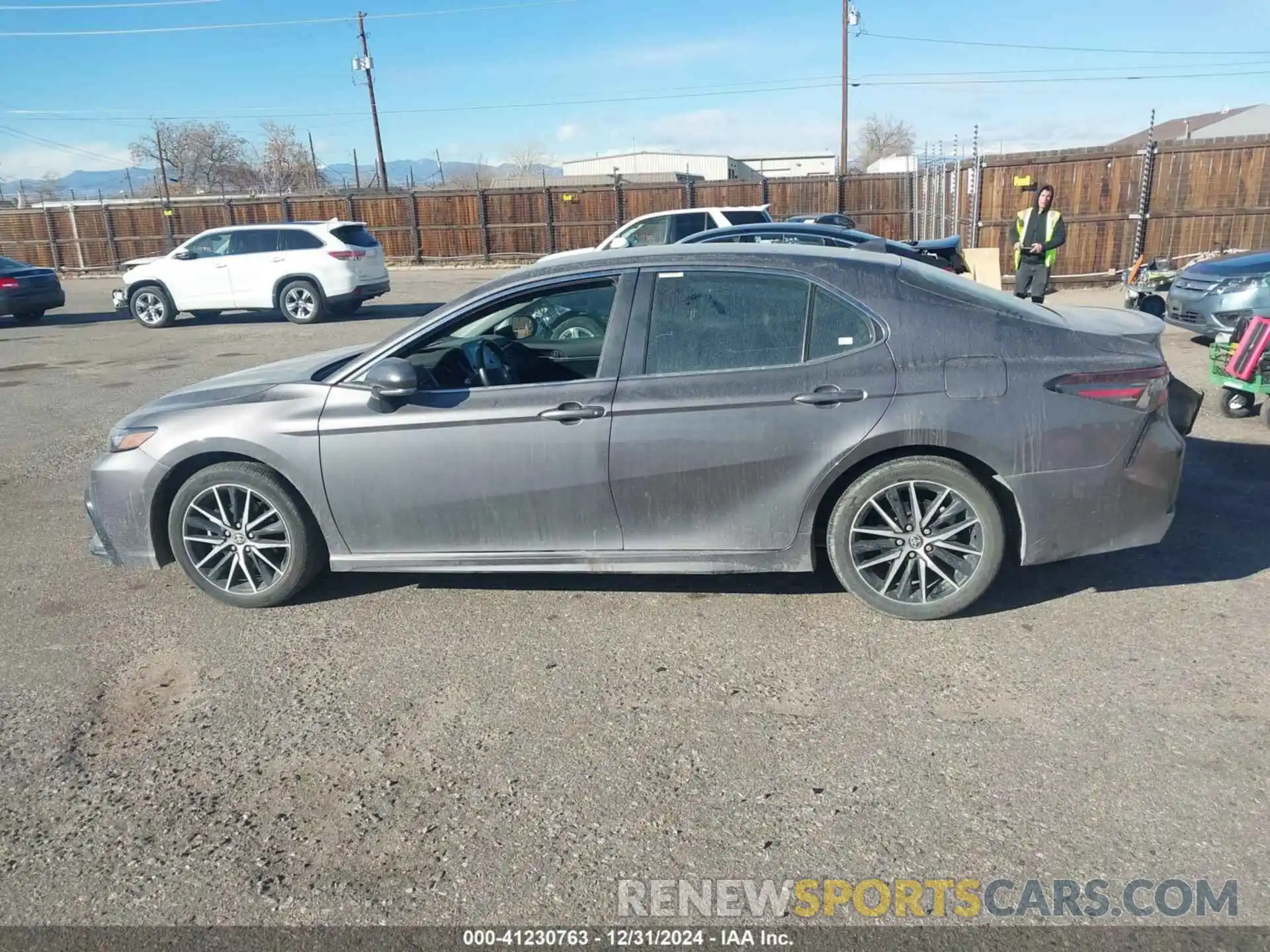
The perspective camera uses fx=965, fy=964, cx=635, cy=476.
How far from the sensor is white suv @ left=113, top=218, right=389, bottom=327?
671 inches

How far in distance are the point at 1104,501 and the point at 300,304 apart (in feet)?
51.7

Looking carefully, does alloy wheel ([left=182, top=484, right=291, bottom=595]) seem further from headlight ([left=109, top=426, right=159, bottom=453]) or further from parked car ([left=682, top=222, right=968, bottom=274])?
parked car ([left=682, top=222, right=968, bottom=274])

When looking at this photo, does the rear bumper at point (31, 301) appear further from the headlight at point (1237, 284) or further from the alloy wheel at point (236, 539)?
the headlight at point (1237, 284)

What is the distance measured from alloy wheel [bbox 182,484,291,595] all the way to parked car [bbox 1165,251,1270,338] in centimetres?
952

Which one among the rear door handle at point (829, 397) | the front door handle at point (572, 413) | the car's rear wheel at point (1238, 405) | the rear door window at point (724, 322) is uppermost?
the rear door window at point (724, 322)

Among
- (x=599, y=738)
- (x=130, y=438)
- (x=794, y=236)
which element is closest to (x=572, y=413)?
(x=599, y=738)

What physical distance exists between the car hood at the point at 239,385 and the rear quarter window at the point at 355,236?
12.9 metres

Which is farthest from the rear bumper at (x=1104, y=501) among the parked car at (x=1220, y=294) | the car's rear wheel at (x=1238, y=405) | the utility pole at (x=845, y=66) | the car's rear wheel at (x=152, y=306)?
the utility pole at (x=845, y=66)

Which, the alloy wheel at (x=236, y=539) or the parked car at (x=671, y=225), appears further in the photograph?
the parked car at (x=671, y=225)

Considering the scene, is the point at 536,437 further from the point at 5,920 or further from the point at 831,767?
the point at 5,920

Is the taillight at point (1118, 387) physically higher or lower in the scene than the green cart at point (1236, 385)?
higher

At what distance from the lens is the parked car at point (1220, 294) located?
10117mm

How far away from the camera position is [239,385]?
477 centimetres

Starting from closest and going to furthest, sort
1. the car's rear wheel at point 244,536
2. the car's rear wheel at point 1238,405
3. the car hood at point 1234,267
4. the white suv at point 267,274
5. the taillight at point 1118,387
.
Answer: the taillight at point 1118,387
the car's rear wheel at point 244,536
the car's rear wheel at point 1238,405
the car hood at point 1234,267
the white suv at point 267,274
